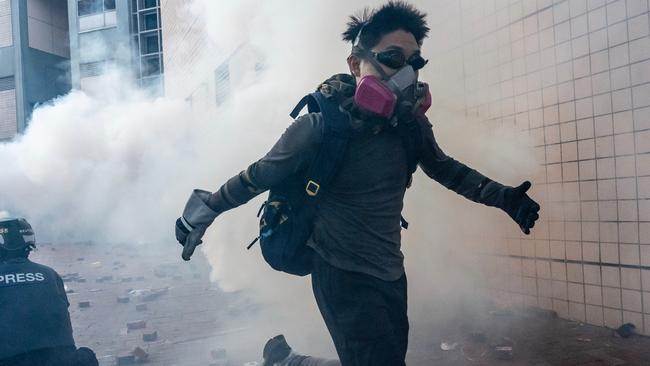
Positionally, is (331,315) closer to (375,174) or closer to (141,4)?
(375,174)

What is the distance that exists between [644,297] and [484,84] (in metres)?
2.34

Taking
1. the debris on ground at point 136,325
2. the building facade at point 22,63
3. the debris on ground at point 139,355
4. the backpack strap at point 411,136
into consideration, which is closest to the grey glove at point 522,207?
the backpack strap at point 411,136

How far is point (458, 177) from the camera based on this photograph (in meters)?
2.72

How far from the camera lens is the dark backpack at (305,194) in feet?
7.55

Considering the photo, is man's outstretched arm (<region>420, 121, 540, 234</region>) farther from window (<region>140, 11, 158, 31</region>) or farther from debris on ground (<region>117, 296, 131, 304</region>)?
window (<region>140, 11, 158, 31</region>)

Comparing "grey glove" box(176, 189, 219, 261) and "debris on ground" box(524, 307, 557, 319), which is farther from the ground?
"grey glove" box(176, 189, 219, 261)

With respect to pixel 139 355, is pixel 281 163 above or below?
above

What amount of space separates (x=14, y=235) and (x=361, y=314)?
2.34m

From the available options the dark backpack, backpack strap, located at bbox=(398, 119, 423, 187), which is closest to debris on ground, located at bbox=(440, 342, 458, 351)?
the dark backpack

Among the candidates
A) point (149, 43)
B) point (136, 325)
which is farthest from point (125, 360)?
point (149, 43)

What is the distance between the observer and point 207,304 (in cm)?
679

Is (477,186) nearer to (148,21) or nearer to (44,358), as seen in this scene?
(44,358)

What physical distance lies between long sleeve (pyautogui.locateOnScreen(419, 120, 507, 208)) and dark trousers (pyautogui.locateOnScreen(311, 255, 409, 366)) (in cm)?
58

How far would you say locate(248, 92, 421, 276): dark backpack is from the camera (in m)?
2.30
